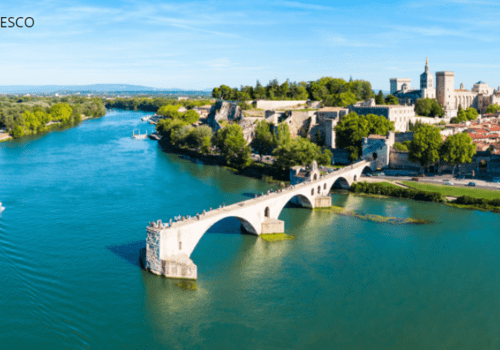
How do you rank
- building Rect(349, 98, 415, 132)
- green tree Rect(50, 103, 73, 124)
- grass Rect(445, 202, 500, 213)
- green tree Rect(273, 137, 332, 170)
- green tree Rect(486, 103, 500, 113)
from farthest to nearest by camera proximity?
1. green tree Rect(50, 103, 73, 124)
2. green tree Rect(486, 103, 500, 113)
3. building Rect(349, 98, 415, 132)
4. green tree Rect(273, 137, 332, 170)
5. grass Rect(445, 202, 500, 213)

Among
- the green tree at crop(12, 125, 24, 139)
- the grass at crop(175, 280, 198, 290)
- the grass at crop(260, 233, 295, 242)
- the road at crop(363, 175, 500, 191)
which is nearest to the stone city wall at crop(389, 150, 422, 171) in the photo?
the road at crop(363, 175, 500, 191)

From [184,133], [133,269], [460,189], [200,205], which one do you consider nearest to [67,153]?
[184,133]

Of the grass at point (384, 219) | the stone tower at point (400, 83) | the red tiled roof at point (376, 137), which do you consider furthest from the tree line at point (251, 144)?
the stone tower at point (400, 83)

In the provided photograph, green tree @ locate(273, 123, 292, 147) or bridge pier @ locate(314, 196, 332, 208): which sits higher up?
green tree @ locate(273, 123, 292, 147)

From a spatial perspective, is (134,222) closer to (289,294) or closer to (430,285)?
(289,294)

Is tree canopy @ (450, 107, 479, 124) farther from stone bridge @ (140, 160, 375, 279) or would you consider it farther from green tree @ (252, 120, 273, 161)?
stone bridge @ (140, 160, 375, 279)

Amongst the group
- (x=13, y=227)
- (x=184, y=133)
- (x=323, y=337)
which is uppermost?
(x=184, y=133)
